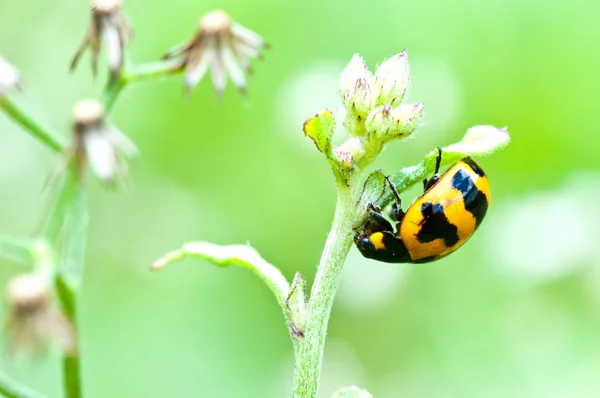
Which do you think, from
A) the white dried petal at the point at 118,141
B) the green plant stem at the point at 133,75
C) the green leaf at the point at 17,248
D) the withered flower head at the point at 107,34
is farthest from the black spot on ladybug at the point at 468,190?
the green leaf at the point at 17,248

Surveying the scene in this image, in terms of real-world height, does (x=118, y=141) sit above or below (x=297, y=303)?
above

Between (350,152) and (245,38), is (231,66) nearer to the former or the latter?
(245,38)

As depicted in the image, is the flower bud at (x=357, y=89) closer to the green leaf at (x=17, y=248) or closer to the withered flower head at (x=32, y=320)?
the green leaf at (x=17, y=248)

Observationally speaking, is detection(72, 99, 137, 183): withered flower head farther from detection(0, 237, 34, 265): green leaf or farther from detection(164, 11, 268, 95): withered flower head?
detection(164, 11, 268, 95): withered flower head

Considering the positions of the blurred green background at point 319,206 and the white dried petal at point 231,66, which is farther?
the blurred green background at point 319,206

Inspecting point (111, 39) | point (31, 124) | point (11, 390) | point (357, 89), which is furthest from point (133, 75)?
point (11, 390)

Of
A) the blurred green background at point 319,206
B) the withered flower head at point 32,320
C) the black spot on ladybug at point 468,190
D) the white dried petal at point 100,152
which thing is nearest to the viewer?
the withered flower head at point 32,320
